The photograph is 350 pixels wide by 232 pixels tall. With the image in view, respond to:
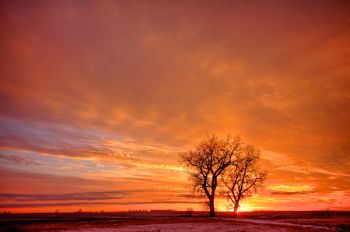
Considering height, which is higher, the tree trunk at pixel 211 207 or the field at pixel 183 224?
the tree trunk at pixel 211 207

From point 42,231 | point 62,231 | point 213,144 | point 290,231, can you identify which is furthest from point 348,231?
point 213,144

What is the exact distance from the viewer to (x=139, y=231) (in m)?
28.4

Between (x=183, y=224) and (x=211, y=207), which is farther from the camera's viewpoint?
(x=211, y=207)

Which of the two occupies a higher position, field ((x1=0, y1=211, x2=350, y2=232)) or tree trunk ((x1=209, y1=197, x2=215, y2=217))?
tree trunk ((x1=209, y1=197, x2=215, y2=217))

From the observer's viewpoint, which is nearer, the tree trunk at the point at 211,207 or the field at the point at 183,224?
the field at the point at 183,224

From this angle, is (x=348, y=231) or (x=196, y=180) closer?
(x=348, y=231)

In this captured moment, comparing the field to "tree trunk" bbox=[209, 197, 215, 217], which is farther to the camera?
"tree trunk" bbox=[209, 197, 215, 217]

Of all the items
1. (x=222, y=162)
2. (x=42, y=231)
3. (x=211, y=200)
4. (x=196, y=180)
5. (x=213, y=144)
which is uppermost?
(x=213, y=144)

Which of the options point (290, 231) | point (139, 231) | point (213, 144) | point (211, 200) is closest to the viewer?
point (290, 231)

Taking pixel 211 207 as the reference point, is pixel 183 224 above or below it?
below

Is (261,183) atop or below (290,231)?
atop

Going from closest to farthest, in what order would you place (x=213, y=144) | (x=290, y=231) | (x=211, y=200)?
(x=290, y=231)
(x=211, y=200)
(x=213, y=144)

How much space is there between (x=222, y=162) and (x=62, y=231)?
39261 mm

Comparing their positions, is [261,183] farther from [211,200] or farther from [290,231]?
[290,231]
